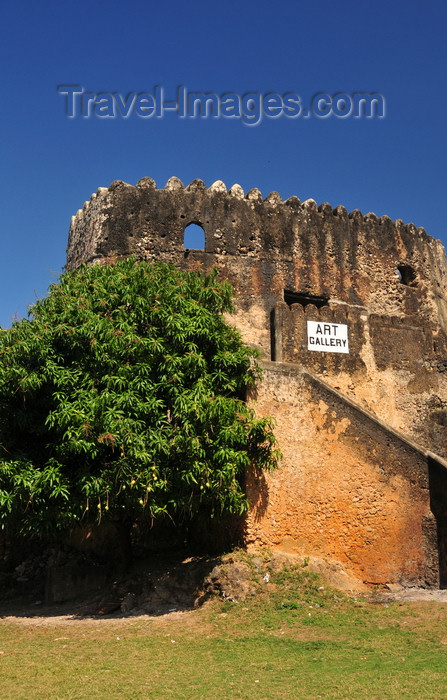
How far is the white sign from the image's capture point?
50.8ft

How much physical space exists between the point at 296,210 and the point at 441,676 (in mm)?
12975

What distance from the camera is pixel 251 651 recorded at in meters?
8.73

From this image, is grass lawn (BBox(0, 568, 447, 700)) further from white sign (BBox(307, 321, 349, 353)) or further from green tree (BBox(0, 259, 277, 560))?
white sign (BBox(307, 321, 349, 353))

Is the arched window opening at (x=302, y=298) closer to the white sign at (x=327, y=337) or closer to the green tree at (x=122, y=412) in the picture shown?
the white sign at (x=327, y=337)

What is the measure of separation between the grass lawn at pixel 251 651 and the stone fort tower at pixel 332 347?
4.68ft

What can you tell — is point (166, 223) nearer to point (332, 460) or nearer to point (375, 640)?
point (332, 460)

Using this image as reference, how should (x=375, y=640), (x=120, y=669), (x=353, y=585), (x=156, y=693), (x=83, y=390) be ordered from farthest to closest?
(x=353, y=585), (x=83, y=390), (x=375, y=640), (x=120, y=669), (x=156, y=693)

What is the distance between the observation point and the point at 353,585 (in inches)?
462

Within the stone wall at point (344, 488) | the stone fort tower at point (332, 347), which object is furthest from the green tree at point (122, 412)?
the stone fort tower at point (332, 347)

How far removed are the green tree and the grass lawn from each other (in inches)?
64.4

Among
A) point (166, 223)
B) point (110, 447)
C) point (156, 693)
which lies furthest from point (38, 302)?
point (156, 693)

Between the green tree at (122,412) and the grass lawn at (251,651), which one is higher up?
the green tree at (122,412)

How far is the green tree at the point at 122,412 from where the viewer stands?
34.2 feet

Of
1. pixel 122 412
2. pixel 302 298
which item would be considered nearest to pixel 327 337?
pixel 302 298
